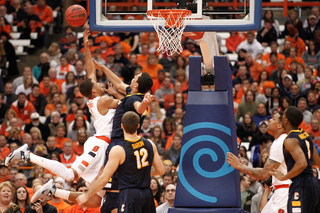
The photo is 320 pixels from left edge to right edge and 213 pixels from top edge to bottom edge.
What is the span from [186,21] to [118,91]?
1.52 metres

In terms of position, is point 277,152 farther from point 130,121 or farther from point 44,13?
point 44,13

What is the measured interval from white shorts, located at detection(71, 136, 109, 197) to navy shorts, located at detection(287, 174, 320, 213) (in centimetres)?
261

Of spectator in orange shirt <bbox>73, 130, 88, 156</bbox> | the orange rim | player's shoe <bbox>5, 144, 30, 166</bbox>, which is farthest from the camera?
spectator in orange shirt <bbox>73, 130, 88, 156</bbox>

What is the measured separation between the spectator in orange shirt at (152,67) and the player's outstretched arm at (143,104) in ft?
24.9

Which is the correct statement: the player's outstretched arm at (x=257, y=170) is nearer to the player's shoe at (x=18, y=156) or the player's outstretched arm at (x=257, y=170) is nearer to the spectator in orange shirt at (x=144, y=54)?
the player's shoe at (x=18, y=156)

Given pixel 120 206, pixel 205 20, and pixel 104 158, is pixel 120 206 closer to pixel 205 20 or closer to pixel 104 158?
pixel 104 158

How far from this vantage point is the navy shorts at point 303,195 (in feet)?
20.6

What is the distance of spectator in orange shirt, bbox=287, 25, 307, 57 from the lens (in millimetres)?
15203

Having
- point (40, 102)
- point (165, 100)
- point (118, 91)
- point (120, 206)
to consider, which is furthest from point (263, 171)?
point (40, 102)

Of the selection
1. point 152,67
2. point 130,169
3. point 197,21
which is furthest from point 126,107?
point 152,67

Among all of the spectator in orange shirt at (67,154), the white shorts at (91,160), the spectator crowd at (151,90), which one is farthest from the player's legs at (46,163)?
the spectator in orange shirt at (67,154)

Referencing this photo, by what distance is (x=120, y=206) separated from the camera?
621cm

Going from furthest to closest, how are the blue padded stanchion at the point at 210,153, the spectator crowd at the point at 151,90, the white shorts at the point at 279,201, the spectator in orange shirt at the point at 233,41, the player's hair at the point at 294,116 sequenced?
the spectator in orange shirt at the point at 233,41, the spectator crowd at the point at 151,90, the blue padded stanchion at the point at 210,153, the white shorts at the point at 279,201, the player's hair at the point at 294,116

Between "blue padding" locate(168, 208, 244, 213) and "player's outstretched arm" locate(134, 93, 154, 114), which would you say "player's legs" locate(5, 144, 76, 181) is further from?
"blue padding" locate(168, 208, 244, 213)
